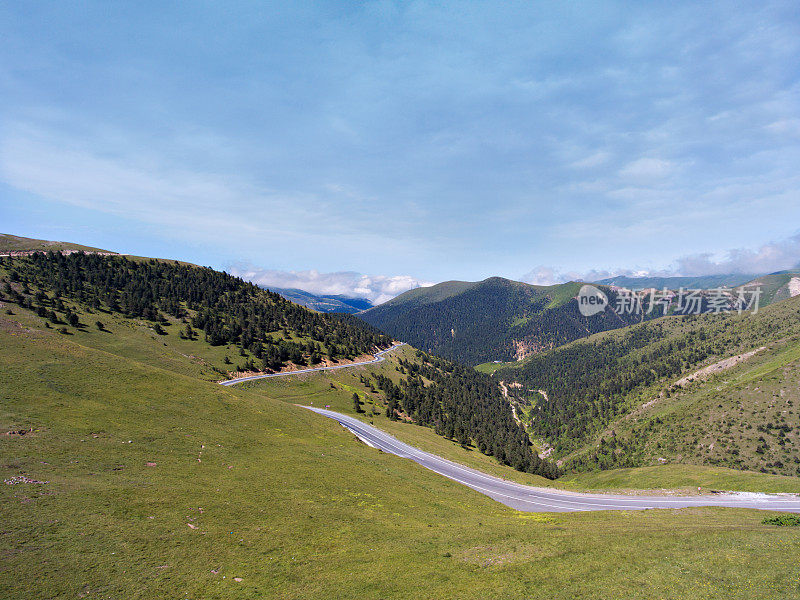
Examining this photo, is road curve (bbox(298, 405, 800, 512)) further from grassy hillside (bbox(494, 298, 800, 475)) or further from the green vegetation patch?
grassy hillside (bbox(494, 298, 800, 475))

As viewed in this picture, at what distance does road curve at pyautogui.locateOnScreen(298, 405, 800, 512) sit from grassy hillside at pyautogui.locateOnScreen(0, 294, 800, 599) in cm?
1639

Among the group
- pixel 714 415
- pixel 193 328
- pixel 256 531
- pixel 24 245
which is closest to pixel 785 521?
pixel 256 531

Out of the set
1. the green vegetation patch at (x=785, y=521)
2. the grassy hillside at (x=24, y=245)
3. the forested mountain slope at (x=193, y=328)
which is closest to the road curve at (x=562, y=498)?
the green vegetation patch at (x=785, y=521)

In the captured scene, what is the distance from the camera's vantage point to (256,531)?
79.5 ft

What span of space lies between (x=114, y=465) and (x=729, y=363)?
754ft

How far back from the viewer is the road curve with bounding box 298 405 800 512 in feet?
177

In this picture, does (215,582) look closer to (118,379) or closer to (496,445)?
(118,379)

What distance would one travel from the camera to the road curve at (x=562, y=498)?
5388cm

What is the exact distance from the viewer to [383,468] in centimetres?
4912

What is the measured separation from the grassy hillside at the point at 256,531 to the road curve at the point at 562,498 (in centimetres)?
1639

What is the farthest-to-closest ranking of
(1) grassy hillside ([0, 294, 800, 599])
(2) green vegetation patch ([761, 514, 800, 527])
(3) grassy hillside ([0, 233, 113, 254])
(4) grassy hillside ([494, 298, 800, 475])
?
(3) grassy hillside ([0, 233, 113, 254]) → (4) grassy hillside ([494, 298, 800, 475]) → (2) green vegetation patch ([761, 514, 800, 527]) → (1) grassy hillside ([0, 294, 800, 599])

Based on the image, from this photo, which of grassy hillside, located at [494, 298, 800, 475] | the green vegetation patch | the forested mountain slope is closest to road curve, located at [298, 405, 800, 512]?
the green vegetation patch

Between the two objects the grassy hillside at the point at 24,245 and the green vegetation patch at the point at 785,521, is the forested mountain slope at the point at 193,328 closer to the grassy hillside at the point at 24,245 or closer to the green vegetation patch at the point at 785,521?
the grassy hillside at the point at 24,245

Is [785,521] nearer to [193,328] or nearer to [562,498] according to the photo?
[562,498]
